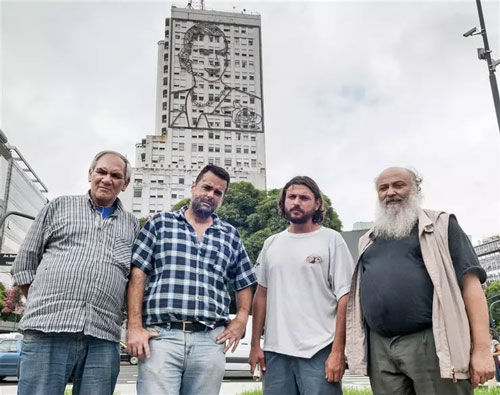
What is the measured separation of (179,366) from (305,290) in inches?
40.2

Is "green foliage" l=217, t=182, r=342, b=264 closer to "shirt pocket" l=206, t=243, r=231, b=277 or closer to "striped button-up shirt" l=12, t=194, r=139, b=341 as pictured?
"shirt pocket" l=206, t=243, r=231, b=277

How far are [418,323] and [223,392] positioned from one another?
670 cm

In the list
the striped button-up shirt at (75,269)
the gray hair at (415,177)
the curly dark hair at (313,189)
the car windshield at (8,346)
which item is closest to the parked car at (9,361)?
the car windshield at (8,346)

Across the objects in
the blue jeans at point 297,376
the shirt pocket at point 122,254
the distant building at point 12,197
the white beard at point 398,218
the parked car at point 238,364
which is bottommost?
the parked car at point 238,364

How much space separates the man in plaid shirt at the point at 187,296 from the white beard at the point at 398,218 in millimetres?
1015

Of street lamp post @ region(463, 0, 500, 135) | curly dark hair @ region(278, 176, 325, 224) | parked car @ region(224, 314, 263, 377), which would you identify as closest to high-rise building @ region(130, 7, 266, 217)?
parked car @ region(224, 314, 263, 377)

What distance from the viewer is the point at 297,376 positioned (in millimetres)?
3127

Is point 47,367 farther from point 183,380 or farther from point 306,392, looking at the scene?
point 306,392

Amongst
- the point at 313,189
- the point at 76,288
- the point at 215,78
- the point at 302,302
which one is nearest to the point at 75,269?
the point at 76,288

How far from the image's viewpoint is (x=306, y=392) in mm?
3057

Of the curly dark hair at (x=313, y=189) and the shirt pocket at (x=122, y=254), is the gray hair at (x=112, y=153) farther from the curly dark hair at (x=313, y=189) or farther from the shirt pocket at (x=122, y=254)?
the curly dark hair at (x=313, y=189)

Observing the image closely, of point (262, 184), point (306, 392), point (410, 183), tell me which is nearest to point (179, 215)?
point (306, 392)

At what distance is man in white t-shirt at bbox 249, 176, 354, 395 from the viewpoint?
3.10 metres

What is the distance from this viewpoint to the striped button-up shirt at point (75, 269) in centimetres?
271
